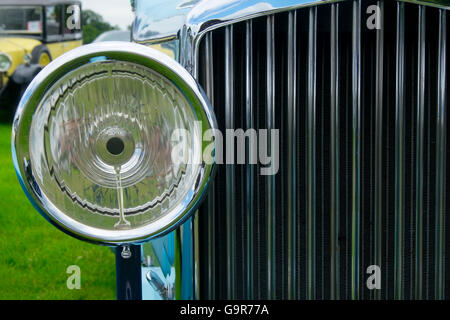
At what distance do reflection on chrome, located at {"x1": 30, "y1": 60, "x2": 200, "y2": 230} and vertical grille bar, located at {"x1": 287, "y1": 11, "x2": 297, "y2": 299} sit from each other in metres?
0.29

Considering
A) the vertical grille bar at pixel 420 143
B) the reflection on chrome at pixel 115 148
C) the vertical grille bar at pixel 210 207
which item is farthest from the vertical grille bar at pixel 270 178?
the vertical grille bar at pixel 420 143

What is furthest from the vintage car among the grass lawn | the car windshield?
the car windshield

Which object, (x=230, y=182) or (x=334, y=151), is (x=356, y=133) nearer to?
(x=334, y=151)

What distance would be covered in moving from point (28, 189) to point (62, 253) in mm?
2307

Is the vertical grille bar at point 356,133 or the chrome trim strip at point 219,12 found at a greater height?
the chrome trim strip at point 219,12

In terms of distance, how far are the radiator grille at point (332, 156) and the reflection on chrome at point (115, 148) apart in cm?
19

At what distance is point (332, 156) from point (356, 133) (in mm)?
81

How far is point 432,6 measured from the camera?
137cm

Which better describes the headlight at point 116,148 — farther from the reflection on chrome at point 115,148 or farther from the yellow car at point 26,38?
the yellow car at point 26,38

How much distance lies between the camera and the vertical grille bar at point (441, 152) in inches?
55.1

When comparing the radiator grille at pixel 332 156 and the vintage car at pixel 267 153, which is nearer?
the vintage car at pixel 267 153

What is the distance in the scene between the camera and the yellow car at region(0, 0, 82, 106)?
7.59m

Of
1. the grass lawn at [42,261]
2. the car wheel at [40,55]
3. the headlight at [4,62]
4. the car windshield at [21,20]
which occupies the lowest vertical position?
the grass lawn at [42,261]
